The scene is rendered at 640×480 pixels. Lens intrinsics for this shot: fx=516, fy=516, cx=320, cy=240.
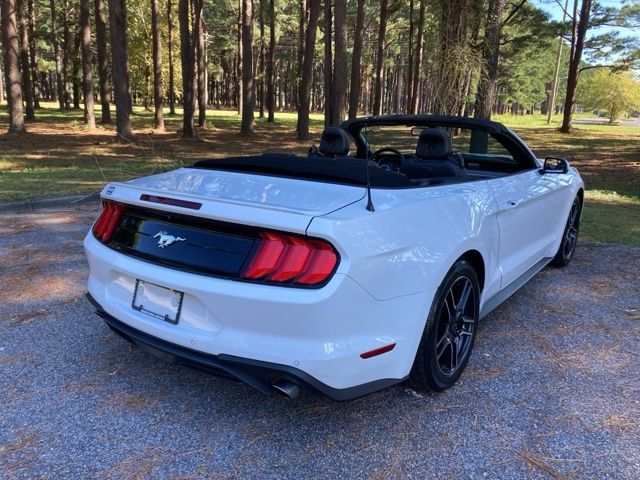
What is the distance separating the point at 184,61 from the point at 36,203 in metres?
13.1

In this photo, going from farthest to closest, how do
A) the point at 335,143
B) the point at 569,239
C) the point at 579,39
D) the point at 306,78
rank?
the point at 579,39, the point at 306,78, the point at 569,239, the point at 335,143

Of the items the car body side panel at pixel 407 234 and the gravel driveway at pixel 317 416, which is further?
the gravel driveway at pixel 317 416

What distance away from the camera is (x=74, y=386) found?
293 centimetres

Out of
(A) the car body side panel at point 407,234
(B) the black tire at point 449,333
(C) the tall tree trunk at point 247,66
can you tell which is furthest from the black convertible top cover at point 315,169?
(C) the tall tree trunk at point 247,66

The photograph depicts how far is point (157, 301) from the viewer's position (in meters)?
2.53

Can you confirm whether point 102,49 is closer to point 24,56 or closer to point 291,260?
point 24,56

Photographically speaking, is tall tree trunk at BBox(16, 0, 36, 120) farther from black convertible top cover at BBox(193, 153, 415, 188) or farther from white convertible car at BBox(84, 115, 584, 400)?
white convertible car at BBox(84, 115, 584, 400)

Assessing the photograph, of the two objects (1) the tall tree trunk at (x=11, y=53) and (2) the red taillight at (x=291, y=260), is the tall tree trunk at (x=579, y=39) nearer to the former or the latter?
(1) the tall tree trunk at (x=11, y=53)

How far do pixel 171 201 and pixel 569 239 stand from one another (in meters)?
4.35

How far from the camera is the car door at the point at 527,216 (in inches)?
138

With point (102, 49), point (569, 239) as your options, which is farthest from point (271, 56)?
point (569, 239)

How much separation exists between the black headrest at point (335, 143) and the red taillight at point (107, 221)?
73.6 inches

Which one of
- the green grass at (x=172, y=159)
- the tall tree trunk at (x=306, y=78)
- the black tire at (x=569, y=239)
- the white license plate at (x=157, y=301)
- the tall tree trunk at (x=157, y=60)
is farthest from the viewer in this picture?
the tall tree trunk at (x=157, y=60)

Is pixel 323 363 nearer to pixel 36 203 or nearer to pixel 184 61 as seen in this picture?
pixel 36 203
